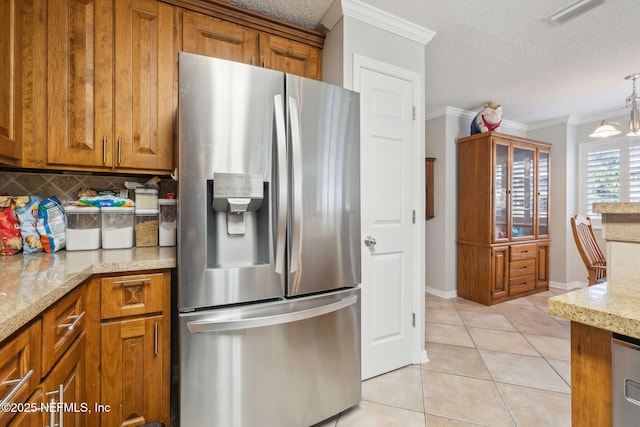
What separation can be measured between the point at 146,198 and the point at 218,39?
3.47ft

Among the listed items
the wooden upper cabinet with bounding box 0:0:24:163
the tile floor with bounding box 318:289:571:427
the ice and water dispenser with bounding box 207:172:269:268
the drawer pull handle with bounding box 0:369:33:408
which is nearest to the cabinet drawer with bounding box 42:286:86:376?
the drawer pull handle with bounding box 0:369:33:408

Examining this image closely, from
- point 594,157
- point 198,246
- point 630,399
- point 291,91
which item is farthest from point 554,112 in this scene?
point 198,246

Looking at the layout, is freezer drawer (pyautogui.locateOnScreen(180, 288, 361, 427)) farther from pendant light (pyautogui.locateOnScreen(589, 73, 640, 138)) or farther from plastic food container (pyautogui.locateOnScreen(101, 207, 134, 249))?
pendant light (pyautogui.locateOnScreen(589, 73, 640, 138))

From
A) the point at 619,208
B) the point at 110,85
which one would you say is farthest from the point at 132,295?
the point at 619,208

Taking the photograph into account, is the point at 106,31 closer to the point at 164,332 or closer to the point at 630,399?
the point at 164,332

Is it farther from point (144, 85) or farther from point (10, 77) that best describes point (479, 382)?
point (10, 77)

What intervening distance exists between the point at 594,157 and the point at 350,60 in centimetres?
429

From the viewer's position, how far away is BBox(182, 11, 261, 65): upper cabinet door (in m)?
1.72

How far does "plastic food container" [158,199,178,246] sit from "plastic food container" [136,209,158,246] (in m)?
0.05

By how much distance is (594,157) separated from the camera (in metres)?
4.12

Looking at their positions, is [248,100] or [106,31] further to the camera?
[106,31]

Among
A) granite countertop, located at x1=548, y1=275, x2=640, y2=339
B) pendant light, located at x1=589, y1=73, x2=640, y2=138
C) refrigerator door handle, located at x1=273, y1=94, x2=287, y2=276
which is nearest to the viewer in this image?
granite countertop, located at x1=548, y1=275, x2=640, y2=339

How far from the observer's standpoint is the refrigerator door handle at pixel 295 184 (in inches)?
54.1

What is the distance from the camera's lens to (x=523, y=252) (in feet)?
12.4
